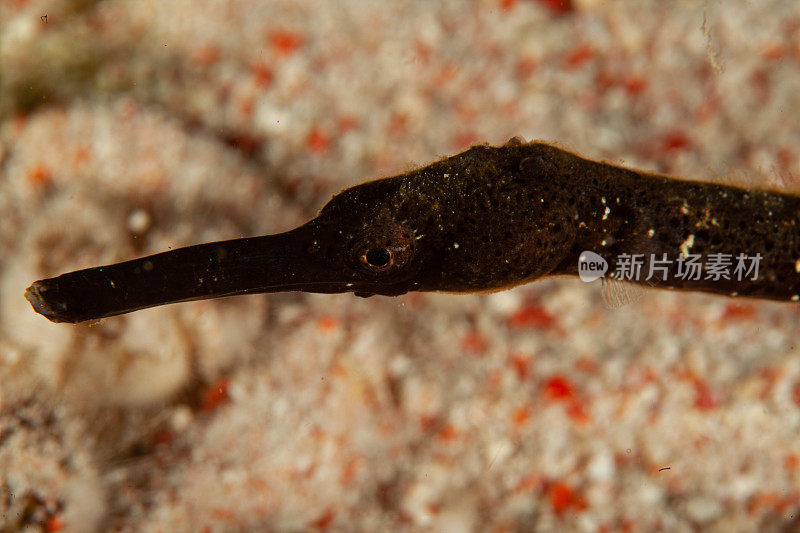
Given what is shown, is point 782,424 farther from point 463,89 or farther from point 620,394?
point 463,89

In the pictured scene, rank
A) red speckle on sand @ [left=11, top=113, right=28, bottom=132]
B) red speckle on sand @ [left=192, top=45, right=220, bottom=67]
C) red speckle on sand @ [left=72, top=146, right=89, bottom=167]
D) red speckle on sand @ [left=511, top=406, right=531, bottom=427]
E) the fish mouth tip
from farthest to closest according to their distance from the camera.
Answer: red speckle on sand @ [left=192, top=45, right=220, bottom=67], red speckle on sand @ [left=11, top=113, right=28, bottom=132], red speckle on sand @ [left=72, top=146, right=89, bottom=167], red speckle on sand @ [left=511, top=406, right=531, bottom=427], the fish mouth tip

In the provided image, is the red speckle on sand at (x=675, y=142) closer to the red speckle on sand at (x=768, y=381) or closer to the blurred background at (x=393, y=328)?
the blurred background at (x=393, y=328)

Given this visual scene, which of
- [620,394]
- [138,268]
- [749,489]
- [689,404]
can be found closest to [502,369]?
[620,394]

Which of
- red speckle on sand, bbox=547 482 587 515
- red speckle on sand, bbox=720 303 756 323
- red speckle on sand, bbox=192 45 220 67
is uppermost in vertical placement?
red speckle on sand, bbox=192 45 220 67

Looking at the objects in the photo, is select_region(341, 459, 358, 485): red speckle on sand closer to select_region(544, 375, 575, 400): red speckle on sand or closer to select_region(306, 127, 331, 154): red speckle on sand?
select_region(544, 375, 575, 400): red speckle on sand

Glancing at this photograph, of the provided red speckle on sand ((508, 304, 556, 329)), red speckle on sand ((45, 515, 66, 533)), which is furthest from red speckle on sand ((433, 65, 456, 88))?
A: red speckle on sand ((45, 515, 66, 533))

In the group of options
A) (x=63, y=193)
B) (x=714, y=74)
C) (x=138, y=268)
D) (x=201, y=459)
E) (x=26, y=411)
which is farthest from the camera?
(x=714, y=74)
